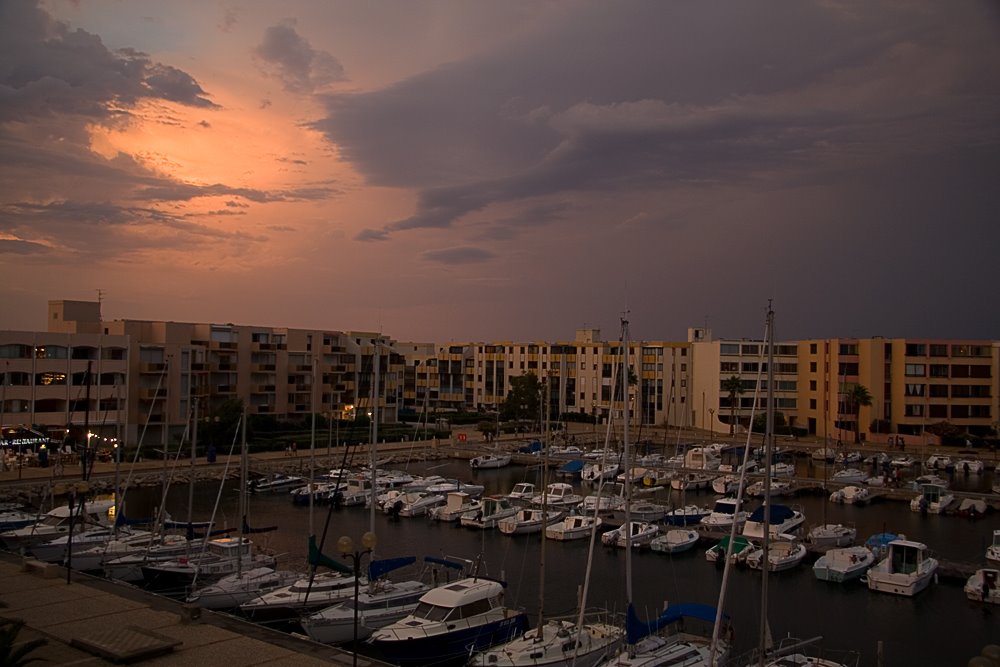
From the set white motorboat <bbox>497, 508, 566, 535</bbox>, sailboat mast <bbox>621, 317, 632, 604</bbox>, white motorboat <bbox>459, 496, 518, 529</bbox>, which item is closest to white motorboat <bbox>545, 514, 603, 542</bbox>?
white motorboat <bbox>497, 508, 566, 535</bbox>

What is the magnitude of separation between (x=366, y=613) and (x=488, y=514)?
13325 mm

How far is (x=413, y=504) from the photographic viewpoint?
3391 centimetres

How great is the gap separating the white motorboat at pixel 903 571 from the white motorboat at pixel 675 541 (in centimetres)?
617

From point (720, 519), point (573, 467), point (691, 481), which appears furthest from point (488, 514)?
point (691, 481)

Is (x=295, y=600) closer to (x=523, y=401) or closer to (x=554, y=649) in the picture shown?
(x=554, y=649)

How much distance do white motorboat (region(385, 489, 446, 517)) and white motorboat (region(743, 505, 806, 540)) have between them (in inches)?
516

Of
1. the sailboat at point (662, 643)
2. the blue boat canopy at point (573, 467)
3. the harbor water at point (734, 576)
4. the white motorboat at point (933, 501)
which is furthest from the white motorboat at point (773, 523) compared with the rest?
the blue boat canopy at point (573, 467)

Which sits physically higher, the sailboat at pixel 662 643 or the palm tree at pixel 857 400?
the palm tree at pixel 857 400

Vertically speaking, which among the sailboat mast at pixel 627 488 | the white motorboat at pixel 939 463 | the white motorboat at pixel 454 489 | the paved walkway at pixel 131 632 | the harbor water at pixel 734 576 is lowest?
the harbor water at pixel 734 576

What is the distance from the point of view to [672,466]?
4406cm

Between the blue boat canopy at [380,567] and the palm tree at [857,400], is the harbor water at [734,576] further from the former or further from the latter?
the palm tree at [857,400]

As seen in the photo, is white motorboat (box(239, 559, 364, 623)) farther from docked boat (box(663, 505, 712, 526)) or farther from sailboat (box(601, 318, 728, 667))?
docked boat (box(663, 505, 712, 526))

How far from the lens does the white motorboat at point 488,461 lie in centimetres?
4784

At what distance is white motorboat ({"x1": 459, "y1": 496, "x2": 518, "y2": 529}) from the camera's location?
101 feet
